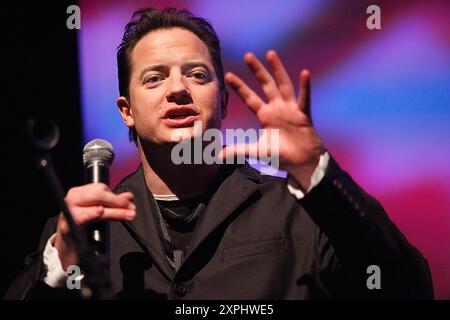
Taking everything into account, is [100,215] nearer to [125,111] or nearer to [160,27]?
[125,111]

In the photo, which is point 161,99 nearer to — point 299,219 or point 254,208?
point 254,208

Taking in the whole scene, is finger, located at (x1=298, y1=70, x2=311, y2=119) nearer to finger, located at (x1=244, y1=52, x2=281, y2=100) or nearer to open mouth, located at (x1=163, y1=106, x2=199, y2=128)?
finger, located at (x1=244, y1=52, x2=281, y2=100)

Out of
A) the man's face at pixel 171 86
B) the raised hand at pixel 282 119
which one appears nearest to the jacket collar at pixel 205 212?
the man's face at pixel 171 86

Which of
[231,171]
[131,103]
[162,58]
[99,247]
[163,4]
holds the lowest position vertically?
[99,247]

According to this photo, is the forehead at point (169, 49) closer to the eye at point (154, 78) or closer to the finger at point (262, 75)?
the eye at point (154, 78)

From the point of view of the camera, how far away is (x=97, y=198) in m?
1.55

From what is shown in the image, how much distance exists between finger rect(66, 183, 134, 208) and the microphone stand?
0.16 metres

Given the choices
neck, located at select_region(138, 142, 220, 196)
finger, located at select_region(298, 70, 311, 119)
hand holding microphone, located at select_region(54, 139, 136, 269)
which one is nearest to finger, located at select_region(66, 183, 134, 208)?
hand holding microphone, located at select_region(54, 139, 136, 269)

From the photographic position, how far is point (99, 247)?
1.56 meters

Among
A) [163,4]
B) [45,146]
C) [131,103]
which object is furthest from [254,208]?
[163,4]

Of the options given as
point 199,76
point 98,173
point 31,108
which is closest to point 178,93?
point 199,76

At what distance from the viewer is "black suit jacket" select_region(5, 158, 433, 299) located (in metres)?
1.65

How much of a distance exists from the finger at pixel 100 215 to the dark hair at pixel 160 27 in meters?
0.89

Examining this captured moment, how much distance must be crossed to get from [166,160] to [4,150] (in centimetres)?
80
